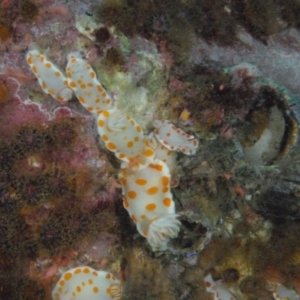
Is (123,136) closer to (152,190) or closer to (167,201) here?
(152,190)

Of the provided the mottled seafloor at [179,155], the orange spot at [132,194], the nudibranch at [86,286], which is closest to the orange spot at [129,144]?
the mottled seafloor at [179,155]

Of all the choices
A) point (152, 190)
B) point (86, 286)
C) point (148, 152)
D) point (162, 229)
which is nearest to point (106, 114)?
point (148, 152)

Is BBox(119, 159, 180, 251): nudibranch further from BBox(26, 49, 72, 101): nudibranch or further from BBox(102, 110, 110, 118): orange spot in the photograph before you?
BBox(26, 49, 72, 101): nudibranch

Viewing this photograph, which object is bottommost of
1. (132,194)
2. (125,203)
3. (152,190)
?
(125,203)

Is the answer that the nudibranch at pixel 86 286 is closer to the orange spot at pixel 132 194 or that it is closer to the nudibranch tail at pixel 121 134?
the orange spot at pixel 132 194

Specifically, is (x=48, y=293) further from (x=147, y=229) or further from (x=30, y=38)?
(x=30, y=38)

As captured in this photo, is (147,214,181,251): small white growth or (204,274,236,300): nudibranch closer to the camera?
(147,214,181,251): small white growth

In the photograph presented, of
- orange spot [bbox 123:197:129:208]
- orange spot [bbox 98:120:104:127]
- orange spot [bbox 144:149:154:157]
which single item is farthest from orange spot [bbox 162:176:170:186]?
orange spot [bbox 98:120:104:127]
